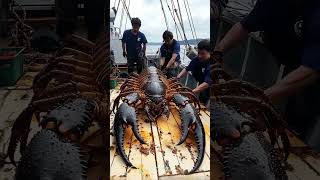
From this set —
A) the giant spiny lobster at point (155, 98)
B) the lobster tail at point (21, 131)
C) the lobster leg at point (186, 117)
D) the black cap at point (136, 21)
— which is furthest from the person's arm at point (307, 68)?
the giant spiny lobster at point (155, 98)

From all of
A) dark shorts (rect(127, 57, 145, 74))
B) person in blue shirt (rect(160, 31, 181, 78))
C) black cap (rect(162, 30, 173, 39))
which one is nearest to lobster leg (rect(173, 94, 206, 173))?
person in blue shirt (rect(160, 31, 181, 78))

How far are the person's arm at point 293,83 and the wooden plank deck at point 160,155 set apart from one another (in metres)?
0.18

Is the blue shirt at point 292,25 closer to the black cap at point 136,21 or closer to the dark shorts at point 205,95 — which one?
the dark shorts at point 205,95

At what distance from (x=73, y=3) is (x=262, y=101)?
0.39 m

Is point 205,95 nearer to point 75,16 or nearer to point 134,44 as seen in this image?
point 75,16

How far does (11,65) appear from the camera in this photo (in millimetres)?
775

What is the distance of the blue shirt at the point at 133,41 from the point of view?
0.84m

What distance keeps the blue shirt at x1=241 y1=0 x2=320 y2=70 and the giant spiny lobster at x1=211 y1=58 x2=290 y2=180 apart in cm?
10

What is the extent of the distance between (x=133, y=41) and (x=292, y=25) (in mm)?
503

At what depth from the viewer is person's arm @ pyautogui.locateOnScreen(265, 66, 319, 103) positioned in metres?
0.59

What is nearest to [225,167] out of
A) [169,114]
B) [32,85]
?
[32,85]

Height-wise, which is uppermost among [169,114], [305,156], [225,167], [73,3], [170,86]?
[73,3]

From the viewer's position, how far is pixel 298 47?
61 centimetres

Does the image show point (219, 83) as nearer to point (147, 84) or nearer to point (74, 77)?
point (74, 77)
